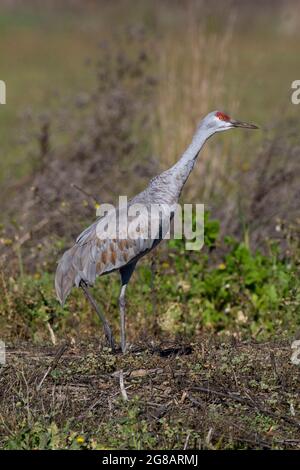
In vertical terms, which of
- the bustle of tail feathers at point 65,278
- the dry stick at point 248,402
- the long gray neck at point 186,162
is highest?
the long gray neck at point 186,162

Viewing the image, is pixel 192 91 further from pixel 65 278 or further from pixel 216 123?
pixel 65 278

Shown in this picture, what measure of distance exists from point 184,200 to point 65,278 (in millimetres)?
2564

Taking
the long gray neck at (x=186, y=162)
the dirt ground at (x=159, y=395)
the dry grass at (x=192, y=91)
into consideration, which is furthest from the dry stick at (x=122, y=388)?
the dry grass at (x=192, y=91)

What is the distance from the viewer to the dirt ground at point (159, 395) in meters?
4.53

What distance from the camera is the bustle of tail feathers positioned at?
5.80 m

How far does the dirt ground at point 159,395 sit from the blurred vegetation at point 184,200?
0.10 ft

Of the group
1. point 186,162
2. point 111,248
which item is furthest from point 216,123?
point 111,248

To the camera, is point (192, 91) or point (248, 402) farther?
point (192, 91)

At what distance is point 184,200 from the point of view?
8.19 m

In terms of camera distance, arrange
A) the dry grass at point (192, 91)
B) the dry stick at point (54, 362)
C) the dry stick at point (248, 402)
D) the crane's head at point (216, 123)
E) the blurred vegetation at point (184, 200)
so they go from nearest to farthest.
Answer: the dry stick at point (248, 402) < the dry stick at point (54, 362) < the crane's head at point (216, 123) < the blurred vegetation at point (184, 200) < the dry grass at point (192, 91)

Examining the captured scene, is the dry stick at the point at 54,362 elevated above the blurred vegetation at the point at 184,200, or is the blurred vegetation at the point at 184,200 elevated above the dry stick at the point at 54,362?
the blurred vegetation at the point at 184,200

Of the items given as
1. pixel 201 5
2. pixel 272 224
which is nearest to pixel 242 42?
pixel 201 5

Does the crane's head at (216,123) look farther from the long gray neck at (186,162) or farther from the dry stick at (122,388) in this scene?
the dry stick at (122,388)

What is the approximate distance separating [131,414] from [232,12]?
6.29 metres
